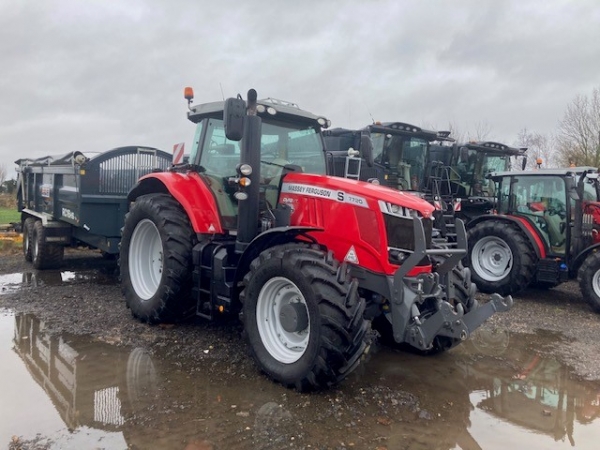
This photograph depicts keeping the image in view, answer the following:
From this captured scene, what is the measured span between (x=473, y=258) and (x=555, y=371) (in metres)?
→ 4.24

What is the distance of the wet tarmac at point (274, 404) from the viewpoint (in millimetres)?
3371

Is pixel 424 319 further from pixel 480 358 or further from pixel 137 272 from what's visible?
pixel 137 272

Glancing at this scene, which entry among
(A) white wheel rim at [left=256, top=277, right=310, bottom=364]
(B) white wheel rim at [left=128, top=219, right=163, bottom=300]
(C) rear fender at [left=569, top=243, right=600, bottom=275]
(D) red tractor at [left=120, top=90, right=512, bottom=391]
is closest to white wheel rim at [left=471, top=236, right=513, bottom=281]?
(C) rear fender at [left=569, top=243, right=600, bottom=275]

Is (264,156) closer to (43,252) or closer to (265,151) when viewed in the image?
(265,151)

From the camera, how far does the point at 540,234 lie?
27.4 feet

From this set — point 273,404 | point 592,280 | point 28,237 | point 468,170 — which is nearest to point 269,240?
point 273,404

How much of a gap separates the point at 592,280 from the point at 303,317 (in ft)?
17.5

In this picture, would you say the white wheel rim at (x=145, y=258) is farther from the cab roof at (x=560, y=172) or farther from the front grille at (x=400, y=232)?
the cab roof at (x=560, y=172)

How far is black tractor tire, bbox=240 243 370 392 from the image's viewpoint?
3.77 metres

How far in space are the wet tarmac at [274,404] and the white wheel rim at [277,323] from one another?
0.29m

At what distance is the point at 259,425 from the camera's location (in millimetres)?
3504

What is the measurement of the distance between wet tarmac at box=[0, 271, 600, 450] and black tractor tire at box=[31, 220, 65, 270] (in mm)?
3983

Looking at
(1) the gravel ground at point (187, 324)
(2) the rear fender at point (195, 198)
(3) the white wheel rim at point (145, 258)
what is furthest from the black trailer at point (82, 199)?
(2) the rear fender at point (195, 198)

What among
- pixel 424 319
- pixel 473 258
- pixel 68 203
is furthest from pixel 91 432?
pixel 473 258
